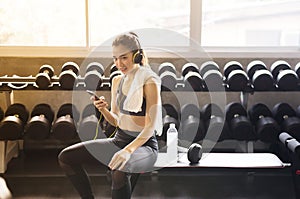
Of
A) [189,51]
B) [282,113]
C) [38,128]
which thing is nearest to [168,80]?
[189,51]

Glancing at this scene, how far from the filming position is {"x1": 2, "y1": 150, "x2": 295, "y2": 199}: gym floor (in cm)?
310

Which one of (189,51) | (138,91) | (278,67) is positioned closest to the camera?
(138,91)

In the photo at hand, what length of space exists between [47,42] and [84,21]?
0.42 meters

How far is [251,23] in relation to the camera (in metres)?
4.23

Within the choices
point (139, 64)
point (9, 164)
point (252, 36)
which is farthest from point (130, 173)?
point (252, 36)

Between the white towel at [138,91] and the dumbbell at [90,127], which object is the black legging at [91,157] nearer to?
the white towel at [138,91]

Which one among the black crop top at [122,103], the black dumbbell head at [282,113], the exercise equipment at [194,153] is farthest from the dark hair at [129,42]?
the black dumbbell head at [282,113]

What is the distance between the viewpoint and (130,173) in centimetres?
235

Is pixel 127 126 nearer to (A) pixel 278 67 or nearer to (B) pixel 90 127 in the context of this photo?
(B) pixel 90 127

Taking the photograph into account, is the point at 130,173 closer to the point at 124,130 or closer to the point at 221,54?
the point at 124,130

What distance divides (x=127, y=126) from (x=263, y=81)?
1.48m

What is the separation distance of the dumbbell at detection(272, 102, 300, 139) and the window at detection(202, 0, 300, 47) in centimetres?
89

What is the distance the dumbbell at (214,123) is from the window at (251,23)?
2.87 feet

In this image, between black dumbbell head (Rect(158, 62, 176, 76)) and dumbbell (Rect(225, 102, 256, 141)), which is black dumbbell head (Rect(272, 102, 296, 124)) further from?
black dumbbell head (Rect(158, 62, 176, 76))
